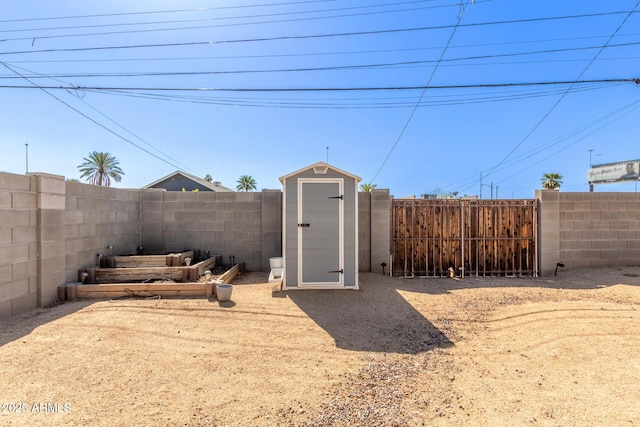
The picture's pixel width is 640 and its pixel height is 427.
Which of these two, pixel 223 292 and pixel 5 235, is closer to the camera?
pixel 5 235

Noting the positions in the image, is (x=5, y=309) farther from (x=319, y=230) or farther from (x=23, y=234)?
(x=319, y=230)

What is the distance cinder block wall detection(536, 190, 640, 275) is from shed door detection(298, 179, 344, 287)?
17.8 feet

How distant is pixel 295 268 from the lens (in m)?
6.14

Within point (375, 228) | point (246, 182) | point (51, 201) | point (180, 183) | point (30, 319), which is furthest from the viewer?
point (246, 182)

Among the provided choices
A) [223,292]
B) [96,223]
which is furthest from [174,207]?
[223,292]

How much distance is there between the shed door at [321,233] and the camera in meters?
6.12

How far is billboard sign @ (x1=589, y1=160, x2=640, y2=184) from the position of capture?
25234 mm

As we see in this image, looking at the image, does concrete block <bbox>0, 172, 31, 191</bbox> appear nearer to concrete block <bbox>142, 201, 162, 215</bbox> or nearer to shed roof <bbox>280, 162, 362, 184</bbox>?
concrete block <bbox>142, 201, 162, 215</bbox>

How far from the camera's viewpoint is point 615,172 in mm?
26781

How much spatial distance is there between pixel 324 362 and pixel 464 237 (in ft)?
18.5

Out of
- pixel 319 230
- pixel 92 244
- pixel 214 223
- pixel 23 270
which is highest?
pixel 214 223

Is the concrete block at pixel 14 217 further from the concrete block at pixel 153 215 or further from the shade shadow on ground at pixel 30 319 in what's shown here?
the concrete block at pixel 153 215

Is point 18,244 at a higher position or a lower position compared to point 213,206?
lower

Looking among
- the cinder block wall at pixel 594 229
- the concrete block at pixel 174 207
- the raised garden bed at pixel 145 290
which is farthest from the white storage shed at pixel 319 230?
the cinder block wall at pixel 594 229
